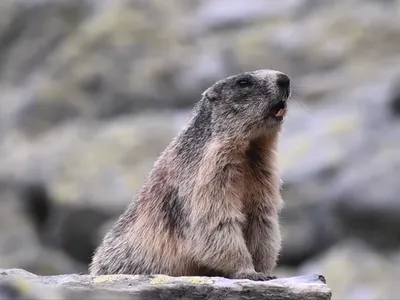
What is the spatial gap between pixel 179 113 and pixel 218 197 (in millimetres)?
16169

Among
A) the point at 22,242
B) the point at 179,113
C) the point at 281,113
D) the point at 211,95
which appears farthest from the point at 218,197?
the point at 179,113

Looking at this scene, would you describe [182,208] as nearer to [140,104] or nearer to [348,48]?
[140,104]

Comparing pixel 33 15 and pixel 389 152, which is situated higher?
pixel 33 15

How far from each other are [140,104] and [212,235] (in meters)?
17.2

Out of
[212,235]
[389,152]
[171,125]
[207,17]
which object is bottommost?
[212,235]

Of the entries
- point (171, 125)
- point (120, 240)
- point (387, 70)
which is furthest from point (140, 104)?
point (120, 240)

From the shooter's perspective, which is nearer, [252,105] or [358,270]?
[252,105]

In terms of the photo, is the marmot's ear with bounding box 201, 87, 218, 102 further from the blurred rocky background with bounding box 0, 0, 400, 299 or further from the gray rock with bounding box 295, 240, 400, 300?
the gray rock with bounding box 295, 240, 400, 300

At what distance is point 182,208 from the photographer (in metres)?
8.20

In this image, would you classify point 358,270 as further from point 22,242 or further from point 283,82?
point 283,82

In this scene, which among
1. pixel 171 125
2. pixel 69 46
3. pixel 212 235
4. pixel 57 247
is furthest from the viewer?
pixel 69 46

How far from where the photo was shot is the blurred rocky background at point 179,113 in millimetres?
17656

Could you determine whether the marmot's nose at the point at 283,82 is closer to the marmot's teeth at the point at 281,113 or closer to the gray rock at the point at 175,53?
the marmot's teeth at the point at 281,113

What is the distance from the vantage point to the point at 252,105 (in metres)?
8.48
